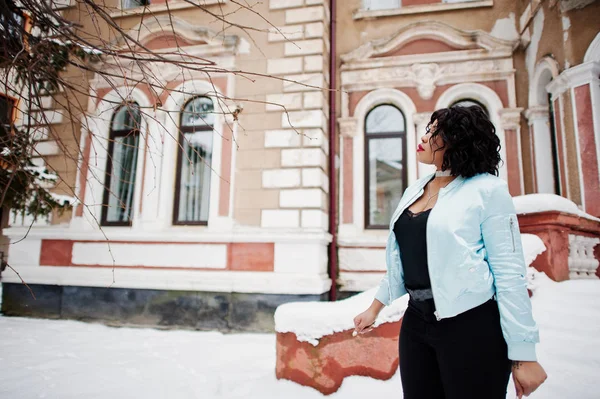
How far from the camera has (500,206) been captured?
131cm

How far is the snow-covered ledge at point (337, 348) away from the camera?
2.76m

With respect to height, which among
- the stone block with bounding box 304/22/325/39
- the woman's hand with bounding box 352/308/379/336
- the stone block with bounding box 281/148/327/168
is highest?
the stone block with bounding box 304/22/325/39

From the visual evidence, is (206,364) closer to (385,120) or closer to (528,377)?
(528,377)

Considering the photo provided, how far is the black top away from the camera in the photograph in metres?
1.44

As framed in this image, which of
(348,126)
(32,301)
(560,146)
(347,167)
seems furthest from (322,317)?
(32,301)

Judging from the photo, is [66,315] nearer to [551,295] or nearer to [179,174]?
[179,174]

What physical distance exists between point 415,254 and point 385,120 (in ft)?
17.5

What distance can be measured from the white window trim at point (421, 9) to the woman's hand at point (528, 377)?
652cm

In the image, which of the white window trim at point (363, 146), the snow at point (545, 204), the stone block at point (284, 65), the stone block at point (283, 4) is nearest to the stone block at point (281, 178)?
the white window trim at point (363, 146)

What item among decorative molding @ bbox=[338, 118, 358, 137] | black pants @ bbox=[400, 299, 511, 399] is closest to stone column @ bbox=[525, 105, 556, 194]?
decorative molding @ bbox=[338, 118, 358, 137]

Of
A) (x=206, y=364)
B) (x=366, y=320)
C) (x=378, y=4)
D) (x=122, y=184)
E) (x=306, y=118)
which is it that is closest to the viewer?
(x=366, y=320)

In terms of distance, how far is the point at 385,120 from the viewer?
6.46m

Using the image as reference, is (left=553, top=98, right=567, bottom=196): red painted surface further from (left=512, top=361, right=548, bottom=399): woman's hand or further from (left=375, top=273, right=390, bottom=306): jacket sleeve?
(left=512, top=361, right=548, bottom=399): woman's hand

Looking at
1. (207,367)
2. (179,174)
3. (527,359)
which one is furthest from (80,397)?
(179,174)
